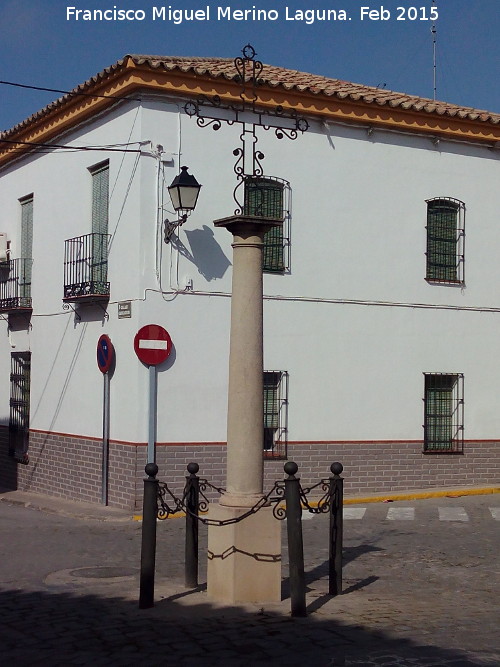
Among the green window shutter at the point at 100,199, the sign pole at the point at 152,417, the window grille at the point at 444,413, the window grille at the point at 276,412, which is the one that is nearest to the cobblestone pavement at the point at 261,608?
the sign pole at the point at 152,417

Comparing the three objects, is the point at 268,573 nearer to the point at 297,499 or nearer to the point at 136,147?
the point at 297,499

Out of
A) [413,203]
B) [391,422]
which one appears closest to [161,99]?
[413,203]

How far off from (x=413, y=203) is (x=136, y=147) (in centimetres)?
493

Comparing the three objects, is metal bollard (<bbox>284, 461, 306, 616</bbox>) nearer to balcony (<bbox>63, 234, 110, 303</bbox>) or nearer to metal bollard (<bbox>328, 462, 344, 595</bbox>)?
metal bollard (<bbox>328, 462, 344, 595</bbox>)

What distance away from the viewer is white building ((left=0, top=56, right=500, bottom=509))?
14680mm

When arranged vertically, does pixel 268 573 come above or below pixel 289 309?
below

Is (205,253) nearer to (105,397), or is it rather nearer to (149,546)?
(105,397)

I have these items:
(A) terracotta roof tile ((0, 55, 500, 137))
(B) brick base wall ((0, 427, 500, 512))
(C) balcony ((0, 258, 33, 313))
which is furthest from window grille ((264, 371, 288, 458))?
(C) balcony ((0, 258, 33, 313))

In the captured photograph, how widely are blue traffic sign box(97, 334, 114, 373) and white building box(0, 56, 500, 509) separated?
124mm

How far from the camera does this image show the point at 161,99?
14.7 metres

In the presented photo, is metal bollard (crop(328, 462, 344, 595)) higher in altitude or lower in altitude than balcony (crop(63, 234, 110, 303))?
lower

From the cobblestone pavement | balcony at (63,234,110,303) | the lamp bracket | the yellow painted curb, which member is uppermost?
the lamp bracket

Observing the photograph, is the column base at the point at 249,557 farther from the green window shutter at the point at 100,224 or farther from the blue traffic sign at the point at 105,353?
the green window shutter at the point at 100,224

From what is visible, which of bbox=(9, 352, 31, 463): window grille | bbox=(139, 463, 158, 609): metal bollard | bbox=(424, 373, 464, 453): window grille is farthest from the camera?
bbox=(9, 352, 31, 463): window grille
